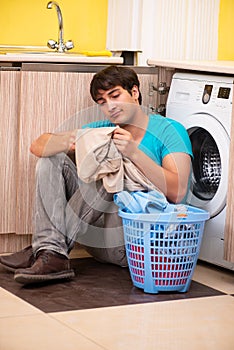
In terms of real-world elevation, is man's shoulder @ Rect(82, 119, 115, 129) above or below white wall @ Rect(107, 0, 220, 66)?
below

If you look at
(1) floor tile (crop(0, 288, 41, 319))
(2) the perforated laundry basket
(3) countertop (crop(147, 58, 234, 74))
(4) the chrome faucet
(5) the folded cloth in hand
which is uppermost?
(4) the chrome faucet

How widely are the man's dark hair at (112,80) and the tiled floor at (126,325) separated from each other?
2.65 ft

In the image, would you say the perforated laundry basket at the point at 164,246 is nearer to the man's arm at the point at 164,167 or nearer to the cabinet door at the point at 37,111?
the man's arm at the point at 164,167

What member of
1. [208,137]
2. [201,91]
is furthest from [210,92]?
[208,137]

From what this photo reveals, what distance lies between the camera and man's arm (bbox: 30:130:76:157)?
3182mm

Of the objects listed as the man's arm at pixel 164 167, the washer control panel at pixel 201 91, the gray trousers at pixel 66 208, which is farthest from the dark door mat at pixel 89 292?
the washer control panel at pixel 201 91

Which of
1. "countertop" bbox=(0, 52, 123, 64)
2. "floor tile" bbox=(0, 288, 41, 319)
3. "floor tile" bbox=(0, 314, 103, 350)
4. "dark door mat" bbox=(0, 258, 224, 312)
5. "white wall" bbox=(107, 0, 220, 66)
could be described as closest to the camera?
"floor tile" bbox=(0, 314, 103, 350)

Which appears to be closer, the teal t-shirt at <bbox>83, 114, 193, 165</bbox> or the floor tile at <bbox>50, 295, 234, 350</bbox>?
the floor tile at <bbox>50, 295, 234, 350</bbox>

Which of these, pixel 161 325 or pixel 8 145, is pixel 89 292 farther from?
pixel 8 145

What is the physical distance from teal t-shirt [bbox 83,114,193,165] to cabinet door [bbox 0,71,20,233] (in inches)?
22.6

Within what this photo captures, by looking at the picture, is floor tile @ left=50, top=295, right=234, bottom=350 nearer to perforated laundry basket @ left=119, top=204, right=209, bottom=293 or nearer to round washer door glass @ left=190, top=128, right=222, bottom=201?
perforated laundry basket @ left=119, top=204, right=209, bottom=293

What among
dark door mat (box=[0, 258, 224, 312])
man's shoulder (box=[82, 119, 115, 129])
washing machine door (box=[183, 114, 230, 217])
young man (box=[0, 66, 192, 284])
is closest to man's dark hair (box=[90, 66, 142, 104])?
young man (box=[0, 66, 192, 284])

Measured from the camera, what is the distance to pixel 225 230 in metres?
3.19

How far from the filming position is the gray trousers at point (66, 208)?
3129 mm
